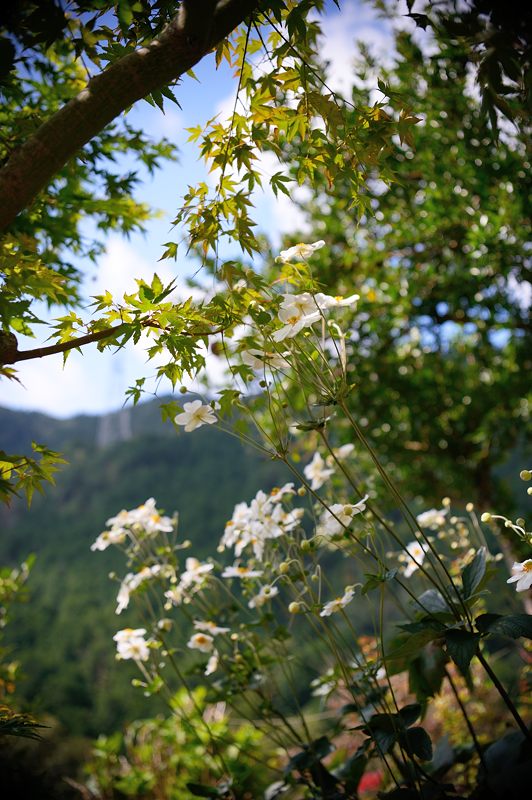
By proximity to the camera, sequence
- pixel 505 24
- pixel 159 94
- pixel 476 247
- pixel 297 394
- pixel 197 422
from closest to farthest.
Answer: pixel 505 24, pixel 159 94, pixel 197 422, pixel 476 247, pixel 297 394

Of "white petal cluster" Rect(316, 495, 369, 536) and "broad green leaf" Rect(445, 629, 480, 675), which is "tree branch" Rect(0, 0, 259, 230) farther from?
"broad green leaf" Rect(445, 629, 480, 675)

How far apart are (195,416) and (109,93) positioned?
2.06 ft

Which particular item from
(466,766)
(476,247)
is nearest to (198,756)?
(466,766)

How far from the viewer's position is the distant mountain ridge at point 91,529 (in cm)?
768

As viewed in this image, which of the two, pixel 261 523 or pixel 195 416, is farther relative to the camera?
pixel 261 523

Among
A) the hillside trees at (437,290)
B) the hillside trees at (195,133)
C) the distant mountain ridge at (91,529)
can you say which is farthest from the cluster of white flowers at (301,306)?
the distant mountain ridge at (91,529)

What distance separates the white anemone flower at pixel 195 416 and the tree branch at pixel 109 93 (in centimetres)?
49

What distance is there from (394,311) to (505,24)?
2057 mm

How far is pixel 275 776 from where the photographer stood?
261 centimetres

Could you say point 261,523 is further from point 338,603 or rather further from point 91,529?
point 91,529

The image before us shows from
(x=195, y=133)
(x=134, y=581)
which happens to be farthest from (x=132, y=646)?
(x=195, y=133)

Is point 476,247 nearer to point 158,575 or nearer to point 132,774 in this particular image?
point 158,575

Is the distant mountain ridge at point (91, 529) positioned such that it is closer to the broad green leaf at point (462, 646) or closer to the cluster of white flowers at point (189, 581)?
the cluster of white flowers at point (189, 581)

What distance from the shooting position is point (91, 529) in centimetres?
1103
